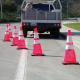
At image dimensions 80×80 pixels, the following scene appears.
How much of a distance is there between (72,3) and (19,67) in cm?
14310

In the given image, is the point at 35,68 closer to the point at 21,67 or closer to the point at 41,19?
the point at 21,67

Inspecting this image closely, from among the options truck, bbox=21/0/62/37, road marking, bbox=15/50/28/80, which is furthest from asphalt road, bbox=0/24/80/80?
truck, bbox=21/0/62/37

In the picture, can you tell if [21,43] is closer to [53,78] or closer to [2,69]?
[2,69]

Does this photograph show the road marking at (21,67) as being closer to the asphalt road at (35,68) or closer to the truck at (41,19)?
the asphalt road at (35,68)

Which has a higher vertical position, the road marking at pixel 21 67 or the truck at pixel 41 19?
the truck at pixel 41 19

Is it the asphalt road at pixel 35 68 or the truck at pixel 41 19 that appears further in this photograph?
the truck at pixel 41 19

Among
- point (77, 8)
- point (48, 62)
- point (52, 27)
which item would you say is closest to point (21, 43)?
point (48, 62)

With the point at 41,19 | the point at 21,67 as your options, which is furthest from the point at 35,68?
the point at 41,19

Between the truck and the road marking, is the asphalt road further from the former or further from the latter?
the truck

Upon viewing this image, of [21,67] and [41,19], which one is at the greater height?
[41,19]

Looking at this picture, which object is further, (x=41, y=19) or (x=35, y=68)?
(x=41, y=19)

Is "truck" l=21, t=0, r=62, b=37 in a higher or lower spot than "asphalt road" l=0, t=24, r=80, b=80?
higher

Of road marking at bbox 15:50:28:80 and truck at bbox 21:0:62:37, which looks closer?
road marking at bbox 15:50:28:80

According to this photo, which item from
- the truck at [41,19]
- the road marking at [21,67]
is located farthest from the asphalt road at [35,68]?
the truck at [41,19]
